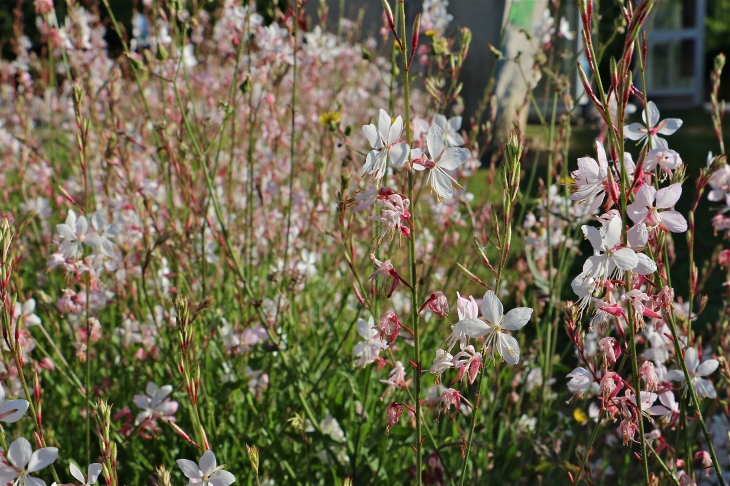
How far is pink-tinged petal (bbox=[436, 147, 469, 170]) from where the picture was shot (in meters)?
0.91

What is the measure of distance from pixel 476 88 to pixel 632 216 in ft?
22.0

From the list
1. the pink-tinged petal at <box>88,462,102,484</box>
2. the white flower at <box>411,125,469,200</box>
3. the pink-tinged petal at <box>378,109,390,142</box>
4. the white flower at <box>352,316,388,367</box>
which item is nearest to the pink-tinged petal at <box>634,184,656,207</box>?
the white flower at <box>411,125,469,200</box>

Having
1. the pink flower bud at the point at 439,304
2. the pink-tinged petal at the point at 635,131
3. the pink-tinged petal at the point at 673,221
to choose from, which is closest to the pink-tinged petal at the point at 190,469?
the pink flower bud at the point at 439,304

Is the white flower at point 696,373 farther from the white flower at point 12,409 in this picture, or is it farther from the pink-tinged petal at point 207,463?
the white flower at point 12,409

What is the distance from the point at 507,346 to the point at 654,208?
258 millimetres

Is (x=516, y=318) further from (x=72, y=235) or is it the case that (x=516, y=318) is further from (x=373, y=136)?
(x=72, y=235)

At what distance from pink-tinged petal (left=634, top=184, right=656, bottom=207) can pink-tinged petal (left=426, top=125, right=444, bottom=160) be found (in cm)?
26

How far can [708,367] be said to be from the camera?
131 cm

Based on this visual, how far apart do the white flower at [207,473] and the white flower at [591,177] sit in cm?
59

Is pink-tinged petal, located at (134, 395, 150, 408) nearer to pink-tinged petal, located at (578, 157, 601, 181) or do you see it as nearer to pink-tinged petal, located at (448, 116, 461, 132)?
pink-tinged petal, located at (448, 116, 461, 132)

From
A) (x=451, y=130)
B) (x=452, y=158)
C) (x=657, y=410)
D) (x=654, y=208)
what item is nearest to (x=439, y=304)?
(x=452, y=158)

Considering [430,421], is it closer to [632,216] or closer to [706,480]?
[706,480]

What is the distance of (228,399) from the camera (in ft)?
5.96

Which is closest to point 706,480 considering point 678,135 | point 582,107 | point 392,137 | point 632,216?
point 632,216
